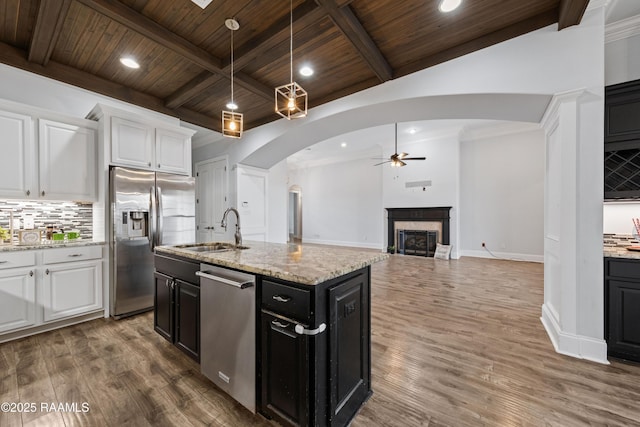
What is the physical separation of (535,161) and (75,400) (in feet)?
26.6

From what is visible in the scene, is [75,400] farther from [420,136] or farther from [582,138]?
[420,136]

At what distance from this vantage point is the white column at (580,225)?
208cm

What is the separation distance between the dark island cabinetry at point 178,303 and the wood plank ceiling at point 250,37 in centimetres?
208

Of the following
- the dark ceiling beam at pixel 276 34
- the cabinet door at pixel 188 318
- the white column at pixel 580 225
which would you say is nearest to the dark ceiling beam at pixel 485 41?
the white column at pixel 580 225

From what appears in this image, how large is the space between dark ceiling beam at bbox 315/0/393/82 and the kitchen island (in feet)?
6.39

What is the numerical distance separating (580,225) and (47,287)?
5.05m

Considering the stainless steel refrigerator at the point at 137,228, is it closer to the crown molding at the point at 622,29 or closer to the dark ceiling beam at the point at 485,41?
the dark ceiling beam at the point at 485,41

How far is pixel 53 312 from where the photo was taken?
2.66 m

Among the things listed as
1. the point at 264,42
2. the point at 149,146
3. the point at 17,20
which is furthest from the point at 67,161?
the point at 264,42

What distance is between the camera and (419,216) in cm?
695

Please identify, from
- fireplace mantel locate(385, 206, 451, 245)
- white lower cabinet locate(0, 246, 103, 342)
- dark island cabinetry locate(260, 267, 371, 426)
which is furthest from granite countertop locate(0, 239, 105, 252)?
fireplace mantel locate(385, 206, 451, 245)

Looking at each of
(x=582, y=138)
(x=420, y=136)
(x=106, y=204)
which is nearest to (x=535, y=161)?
(x=420, y=136)

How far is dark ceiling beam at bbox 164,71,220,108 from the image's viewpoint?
10.2ft

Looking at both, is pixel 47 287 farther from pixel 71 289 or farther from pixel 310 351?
pixel 310 351
